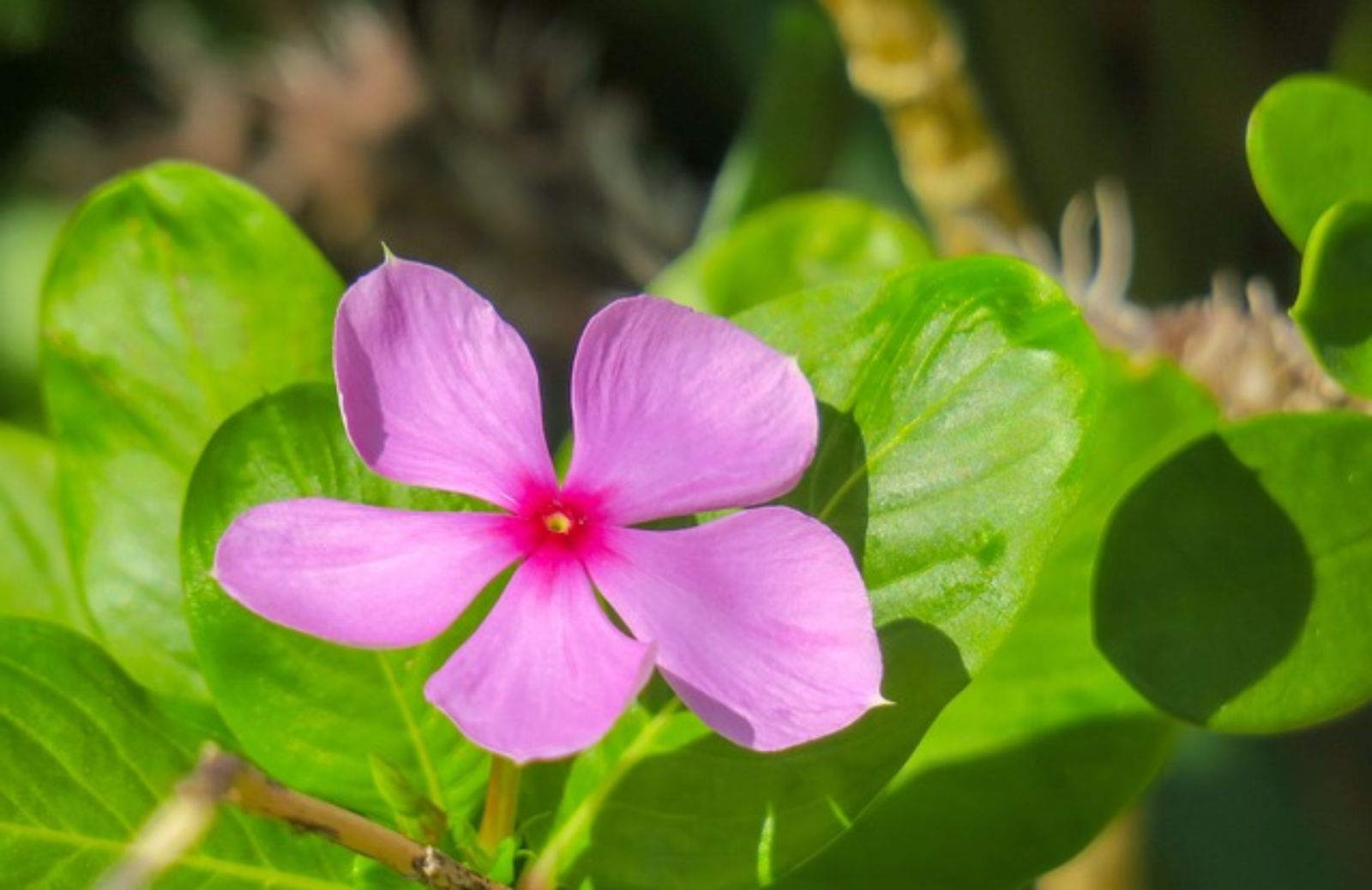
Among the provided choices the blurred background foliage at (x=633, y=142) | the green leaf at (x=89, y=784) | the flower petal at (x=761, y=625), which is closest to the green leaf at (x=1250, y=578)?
the flower petal at (x=761, y=625)

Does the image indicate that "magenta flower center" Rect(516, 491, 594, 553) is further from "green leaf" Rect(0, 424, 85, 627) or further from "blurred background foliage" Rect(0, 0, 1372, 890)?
"blurred background foliage" Rect(0, 0, 1372, 890)

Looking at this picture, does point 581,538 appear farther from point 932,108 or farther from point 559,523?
point 932,108

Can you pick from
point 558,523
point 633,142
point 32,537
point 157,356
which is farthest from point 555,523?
point 633,142

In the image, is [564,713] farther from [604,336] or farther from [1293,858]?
[1293,858]

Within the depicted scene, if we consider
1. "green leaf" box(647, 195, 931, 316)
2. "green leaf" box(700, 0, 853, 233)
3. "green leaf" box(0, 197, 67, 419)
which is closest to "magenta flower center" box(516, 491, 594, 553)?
"green leaf" box(647, 195, 931, 316)

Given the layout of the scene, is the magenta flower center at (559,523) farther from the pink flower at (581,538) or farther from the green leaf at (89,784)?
the green leaf at (89,784)


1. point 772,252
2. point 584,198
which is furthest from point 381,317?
point 584,198
